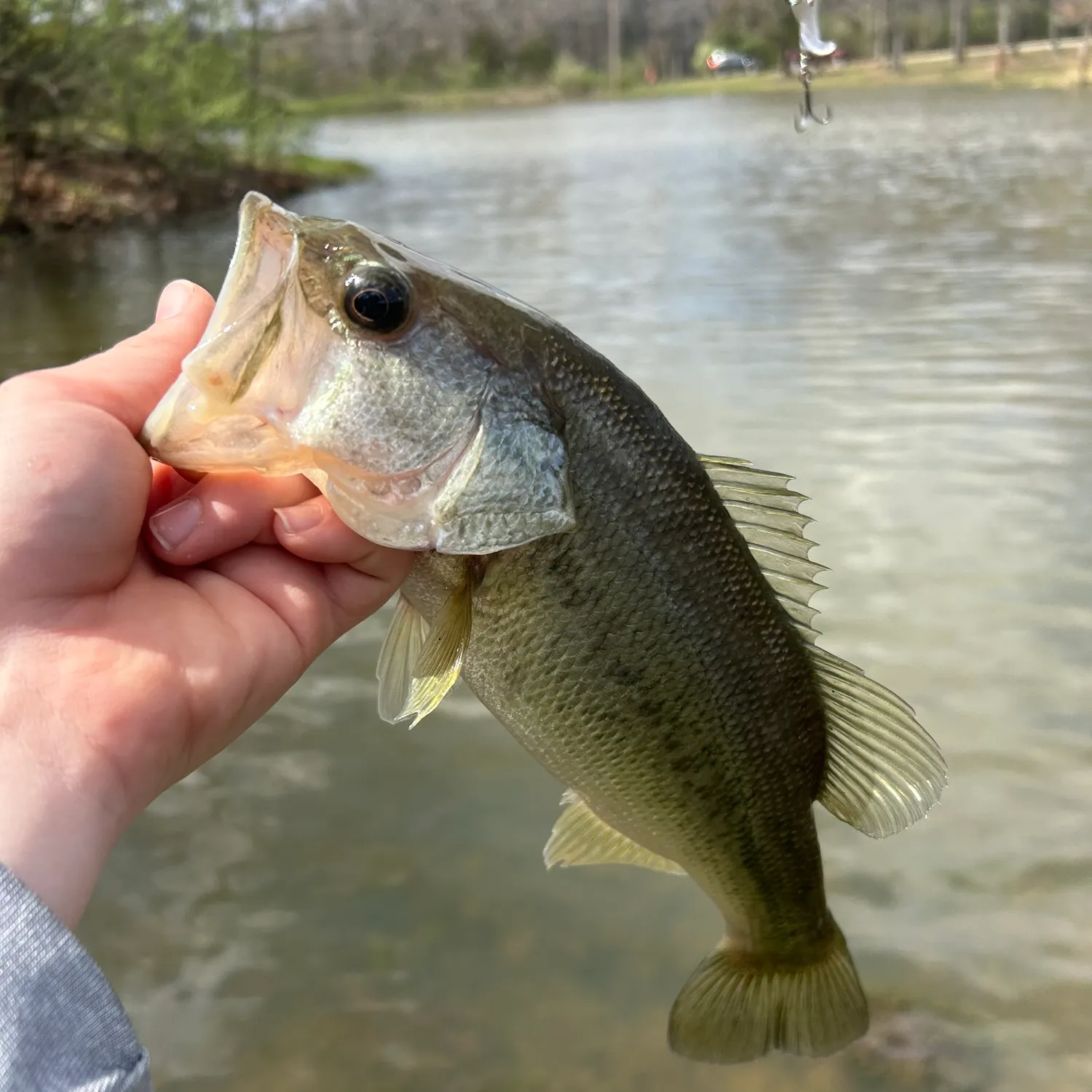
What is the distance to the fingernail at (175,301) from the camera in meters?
1.91

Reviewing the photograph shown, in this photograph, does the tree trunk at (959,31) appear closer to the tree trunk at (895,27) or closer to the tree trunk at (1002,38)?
the tree trunk at (1002,38)

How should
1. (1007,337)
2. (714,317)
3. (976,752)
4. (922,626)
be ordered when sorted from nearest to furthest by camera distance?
(976,752) < (922,626) < (1007,337) < (714,317)

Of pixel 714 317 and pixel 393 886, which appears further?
pixel 714 317

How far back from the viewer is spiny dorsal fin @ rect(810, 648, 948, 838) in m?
1.90

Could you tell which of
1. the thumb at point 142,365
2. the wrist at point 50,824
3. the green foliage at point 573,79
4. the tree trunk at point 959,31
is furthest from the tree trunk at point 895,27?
the wrist at point 50,824

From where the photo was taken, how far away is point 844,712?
6.30 ft

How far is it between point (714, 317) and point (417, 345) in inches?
311

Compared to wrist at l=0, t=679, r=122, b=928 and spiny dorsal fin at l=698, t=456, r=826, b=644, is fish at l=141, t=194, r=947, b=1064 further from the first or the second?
wrist at l=0, t=679, r=122, b=928

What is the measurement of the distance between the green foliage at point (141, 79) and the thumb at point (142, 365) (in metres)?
15.3

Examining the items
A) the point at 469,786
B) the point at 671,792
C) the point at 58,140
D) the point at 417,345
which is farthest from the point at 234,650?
the point at 58,140

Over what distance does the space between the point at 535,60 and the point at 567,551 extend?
88.3 meters

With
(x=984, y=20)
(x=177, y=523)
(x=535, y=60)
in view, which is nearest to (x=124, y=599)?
(x=177, y=523)

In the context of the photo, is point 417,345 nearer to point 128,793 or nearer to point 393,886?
point 128,793

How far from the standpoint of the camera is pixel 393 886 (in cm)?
323
